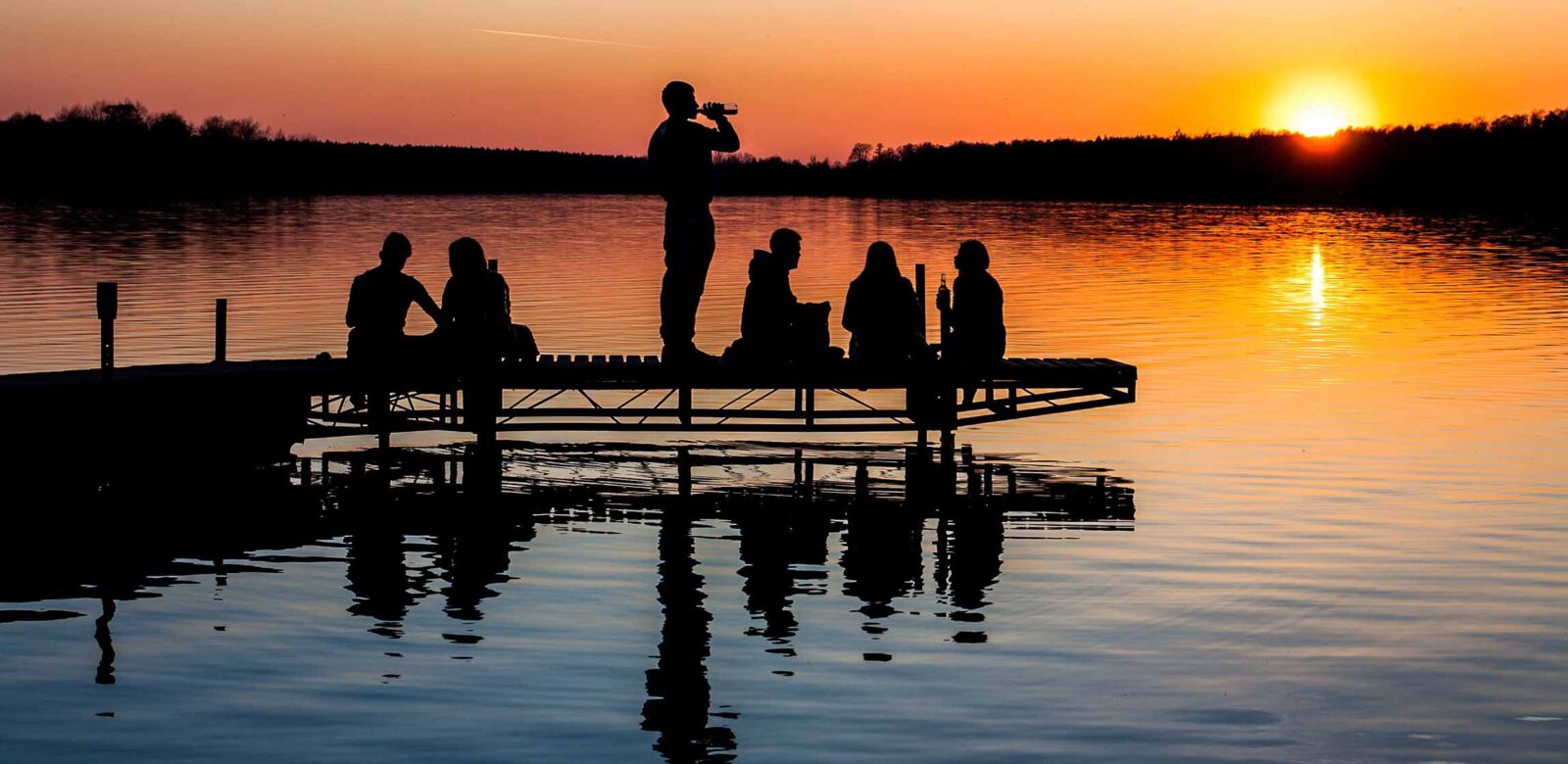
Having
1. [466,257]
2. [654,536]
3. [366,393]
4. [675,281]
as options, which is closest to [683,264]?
[675,281]

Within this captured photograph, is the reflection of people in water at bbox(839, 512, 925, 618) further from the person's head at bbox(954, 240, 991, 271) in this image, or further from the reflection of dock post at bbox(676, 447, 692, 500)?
the person's head at bbox(954, 240, 991, 271)

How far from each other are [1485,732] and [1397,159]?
14767 cm

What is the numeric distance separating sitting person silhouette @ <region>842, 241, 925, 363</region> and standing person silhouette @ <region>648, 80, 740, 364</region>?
5.10 feet

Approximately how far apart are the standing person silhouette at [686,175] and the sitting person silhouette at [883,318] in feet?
5.10

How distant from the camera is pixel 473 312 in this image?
59.6 feet

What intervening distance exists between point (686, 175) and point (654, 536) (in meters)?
3.62

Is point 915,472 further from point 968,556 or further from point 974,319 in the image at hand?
point 968,556

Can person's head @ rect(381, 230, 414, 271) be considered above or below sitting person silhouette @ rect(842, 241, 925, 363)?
above

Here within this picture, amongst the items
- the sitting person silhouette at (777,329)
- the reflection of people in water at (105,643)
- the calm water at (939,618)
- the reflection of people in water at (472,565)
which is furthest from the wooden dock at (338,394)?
the reflection of people in water at (105,643)

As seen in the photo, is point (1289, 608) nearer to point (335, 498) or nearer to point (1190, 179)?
point (335, 498)

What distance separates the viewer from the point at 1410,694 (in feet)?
32.6

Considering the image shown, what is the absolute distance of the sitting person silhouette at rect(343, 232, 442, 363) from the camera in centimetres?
1817

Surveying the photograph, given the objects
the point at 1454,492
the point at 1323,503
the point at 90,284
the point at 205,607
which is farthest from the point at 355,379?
the point at 90,284

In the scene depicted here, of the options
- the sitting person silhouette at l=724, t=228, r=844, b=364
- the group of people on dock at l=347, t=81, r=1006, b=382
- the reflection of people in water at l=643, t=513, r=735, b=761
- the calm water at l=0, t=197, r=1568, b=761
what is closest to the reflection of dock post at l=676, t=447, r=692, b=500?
the calm water at l=0, t=197, r=1568, b=761
